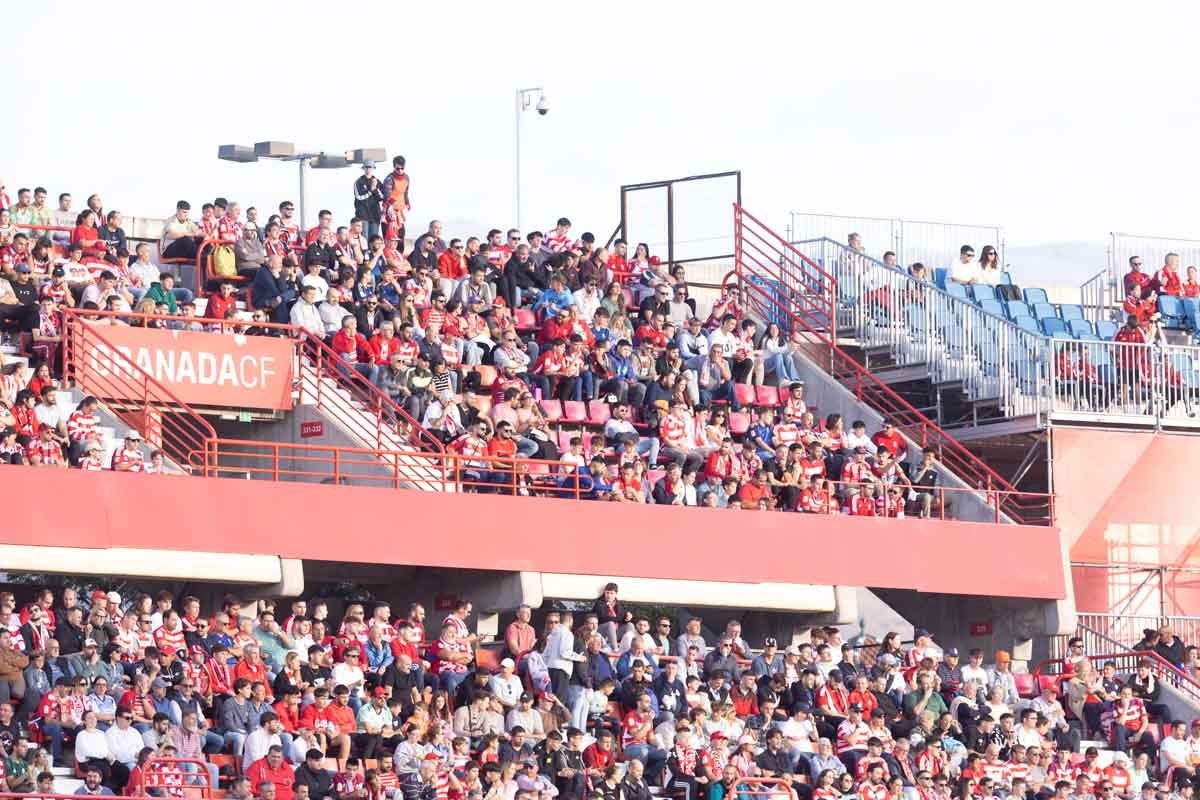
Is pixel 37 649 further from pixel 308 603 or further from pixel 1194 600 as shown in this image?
pixel 1194 600

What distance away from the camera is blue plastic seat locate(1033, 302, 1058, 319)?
38844 mm

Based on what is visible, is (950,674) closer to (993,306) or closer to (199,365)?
(993,306)

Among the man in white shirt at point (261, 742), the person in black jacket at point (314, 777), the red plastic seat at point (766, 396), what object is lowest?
the person in black jacket at point (314, 777)

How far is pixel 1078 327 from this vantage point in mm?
38438

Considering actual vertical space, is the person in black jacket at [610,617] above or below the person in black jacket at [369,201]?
below

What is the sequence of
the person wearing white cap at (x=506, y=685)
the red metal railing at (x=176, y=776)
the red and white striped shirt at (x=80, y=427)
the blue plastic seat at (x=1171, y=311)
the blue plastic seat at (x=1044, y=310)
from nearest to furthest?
1. the red metal railing at (x=176, y=776)
2. the person wearing white cap at (x=506, y=685)
3. the red and white striped shirt at (x=80, y=427)
4. the blue plastic seat at (x=1044, y=310)
5. the blue plastic seat at (x=1171, y=311)

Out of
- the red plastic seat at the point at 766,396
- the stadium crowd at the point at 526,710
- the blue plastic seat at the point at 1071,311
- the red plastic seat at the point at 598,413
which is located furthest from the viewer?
the blue plastic seat at the point at 1071,311

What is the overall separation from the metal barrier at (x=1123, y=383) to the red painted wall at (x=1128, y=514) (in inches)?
9.8

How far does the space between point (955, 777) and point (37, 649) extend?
949cm

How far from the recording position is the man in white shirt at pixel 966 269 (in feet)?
129

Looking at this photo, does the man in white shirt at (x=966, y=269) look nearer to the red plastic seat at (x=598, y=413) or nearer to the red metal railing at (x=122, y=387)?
the red plastic seat at (x=598, y=413)

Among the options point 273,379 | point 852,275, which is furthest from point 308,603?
point 852,275

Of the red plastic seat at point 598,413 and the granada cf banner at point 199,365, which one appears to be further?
the red plastic seat at point 598,413

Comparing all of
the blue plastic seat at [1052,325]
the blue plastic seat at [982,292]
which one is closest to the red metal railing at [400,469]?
the blue plastic seat at [1052,325]
